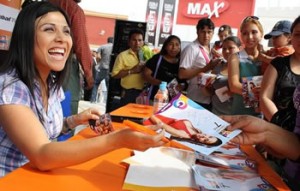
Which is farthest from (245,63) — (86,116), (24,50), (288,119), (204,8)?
(204,8)

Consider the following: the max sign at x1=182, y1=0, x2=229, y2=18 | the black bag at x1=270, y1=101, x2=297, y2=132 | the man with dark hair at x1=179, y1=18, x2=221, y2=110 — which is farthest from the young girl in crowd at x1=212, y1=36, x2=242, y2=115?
the max sign at x1=182, y1=0, x2=229, y2=18

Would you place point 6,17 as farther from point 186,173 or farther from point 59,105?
point 186,173

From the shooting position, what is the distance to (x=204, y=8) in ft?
25.2

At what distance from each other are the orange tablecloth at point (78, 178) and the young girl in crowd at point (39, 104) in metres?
0.03

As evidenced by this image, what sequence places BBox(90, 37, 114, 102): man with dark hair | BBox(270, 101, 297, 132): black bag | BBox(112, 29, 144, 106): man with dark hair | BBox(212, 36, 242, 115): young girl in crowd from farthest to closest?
1. BBox(90, 37, 114, 102): man with dark hair
2. BBox(112, 29, 144, 106): man with dark hair
3. BBox(212, 36, 242, 115): young girl in crowd
4. BBox(270, 101, 297, 132): black bag

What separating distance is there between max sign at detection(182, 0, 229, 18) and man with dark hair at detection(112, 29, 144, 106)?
424 cm

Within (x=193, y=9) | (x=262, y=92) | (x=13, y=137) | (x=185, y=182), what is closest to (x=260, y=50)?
(x=262, y=92)

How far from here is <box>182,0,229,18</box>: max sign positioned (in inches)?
297

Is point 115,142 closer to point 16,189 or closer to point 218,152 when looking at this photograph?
point 16,189

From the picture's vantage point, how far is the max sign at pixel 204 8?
7.54 m

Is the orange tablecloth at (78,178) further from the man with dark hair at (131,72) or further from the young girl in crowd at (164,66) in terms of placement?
the man with dark hair at (131,72)

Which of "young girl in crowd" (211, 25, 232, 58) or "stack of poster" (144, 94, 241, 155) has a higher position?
"young girl in crowd" (211, 25, 232, 58)

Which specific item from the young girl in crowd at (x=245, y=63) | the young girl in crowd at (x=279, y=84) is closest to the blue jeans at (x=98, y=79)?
the young girl in crowd at (x=245, y=63)

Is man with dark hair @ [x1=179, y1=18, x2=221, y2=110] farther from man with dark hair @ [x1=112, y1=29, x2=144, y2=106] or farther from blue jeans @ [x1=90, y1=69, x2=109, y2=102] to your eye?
blue jeans @ [x1=90, y1=69, x2=109, y2=102]
